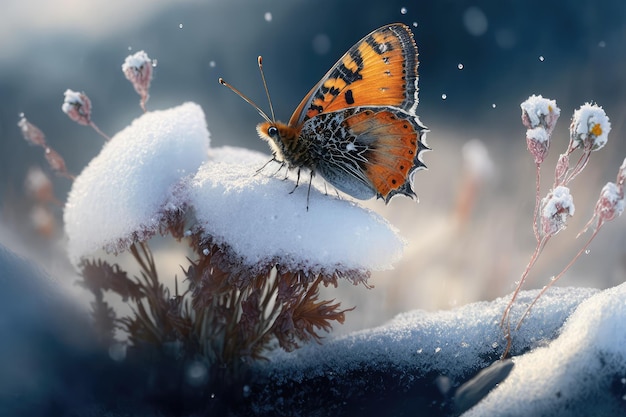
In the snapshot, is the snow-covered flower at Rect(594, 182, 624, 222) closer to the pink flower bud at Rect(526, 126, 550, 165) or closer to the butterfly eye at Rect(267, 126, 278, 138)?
the pink flower bud at Rect(526, 126, 550, 165)

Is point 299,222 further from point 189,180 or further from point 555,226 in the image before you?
point 555,226

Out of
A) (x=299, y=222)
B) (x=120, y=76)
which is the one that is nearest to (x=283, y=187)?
(x=299, y=222)

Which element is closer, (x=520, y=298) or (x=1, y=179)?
A: (x=520, y=298)

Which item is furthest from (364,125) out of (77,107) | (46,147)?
(46,147)

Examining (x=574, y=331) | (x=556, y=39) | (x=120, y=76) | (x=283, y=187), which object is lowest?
(x=574, y=331)

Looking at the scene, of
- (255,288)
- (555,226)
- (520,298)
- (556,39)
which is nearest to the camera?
(555,226)

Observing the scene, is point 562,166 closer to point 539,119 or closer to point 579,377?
point 539,119

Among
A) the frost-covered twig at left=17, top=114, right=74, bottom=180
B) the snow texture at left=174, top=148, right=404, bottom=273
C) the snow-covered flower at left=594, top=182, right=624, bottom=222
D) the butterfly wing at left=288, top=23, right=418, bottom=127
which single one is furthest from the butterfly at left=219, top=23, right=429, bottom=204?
the frost-covered twig at left=17, top=114, right=74, bottom=180
